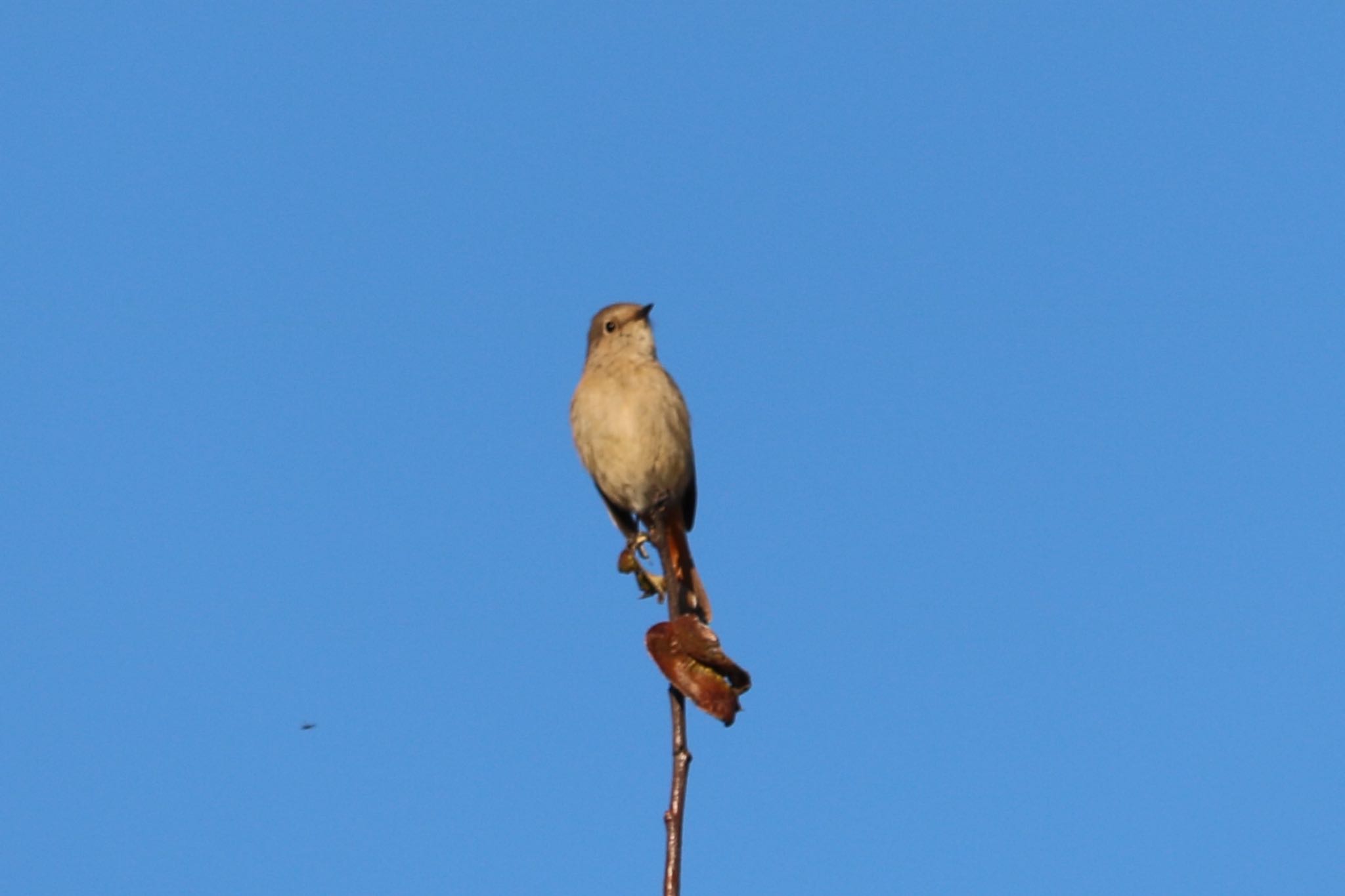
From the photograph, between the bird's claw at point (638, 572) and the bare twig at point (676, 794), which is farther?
the bird's claw at point (638, 572)

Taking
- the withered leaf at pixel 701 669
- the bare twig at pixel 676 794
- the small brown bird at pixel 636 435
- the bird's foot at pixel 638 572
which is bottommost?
the bare twig at pixel 676 794

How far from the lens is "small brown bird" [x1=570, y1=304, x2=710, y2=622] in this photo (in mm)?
8195

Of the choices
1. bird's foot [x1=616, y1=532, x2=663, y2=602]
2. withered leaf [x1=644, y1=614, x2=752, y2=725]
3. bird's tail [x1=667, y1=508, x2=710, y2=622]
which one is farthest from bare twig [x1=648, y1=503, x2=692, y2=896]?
bird's tail [x1=667, y1=508, x2=710, y2=622]

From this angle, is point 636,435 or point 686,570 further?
point 636,435

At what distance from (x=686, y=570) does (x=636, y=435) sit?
891 mm

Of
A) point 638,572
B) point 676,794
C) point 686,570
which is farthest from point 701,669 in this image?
point 686,570

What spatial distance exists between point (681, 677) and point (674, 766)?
1.28ft

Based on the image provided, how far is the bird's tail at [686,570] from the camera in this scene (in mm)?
7145

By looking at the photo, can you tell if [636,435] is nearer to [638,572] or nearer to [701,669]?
[638,572]

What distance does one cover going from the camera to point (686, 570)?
7.66 metres

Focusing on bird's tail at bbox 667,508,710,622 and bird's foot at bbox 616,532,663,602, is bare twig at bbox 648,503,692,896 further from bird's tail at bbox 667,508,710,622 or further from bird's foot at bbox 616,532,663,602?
bird's tail at bbox 667,508,710,622

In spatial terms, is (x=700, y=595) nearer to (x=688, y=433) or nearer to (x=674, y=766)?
(x=688, y=433)

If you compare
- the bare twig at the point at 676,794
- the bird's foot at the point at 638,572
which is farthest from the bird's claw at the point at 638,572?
the bare twig at the point at 676,794

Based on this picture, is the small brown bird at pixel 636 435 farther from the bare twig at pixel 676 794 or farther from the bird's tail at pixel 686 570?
the bare twig at pixel 676 794
